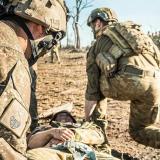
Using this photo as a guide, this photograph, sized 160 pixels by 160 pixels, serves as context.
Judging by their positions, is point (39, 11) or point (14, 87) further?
point (39, 11)

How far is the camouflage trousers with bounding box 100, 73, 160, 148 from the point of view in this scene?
17.1ft

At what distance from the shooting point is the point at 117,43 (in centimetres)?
528

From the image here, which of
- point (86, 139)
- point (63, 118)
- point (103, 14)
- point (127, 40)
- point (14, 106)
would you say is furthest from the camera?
point (103, 14)

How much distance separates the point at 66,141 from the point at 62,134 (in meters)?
0.10

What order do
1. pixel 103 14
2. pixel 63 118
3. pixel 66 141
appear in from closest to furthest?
1. pixel 66 141
2. pixel 63 118
3. pixel 103 14

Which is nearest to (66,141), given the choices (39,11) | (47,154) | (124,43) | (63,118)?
(47,154)

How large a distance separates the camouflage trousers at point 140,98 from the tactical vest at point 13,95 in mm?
2764

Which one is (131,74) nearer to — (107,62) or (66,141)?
(107,62)

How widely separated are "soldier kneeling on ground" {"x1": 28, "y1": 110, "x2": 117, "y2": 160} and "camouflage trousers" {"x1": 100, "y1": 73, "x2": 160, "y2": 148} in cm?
57

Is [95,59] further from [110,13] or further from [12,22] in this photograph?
[12,22]

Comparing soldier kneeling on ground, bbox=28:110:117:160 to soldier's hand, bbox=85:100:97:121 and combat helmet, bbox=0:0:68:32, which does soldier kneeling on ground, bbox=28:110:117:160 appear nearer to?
soldier's hand, bbox=85:100:97:121

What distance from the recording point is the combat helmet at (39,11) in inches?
120

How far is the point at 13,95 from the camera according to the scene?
2461mm

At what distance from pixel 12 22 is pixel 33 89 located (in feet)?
8.24
